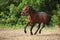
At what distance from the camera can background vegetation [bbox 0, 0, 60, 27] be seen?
17.5 metres

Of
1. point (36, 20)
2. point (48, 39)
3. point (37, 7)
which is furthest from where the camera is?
point (37, 7)

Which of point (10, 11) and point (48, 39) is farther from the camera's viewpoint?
point (10, 11)

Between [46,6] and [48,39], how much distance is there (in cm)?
851

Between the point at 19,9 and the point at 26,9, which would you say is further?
the point at 19,9

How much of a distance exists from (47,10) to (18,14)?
2201 mm

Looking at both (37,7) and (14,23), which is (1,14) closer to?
(14,23)

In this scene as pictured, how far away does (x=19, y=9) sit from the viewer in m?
17.9

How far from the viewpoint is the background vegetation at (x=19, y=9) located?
57.3ft

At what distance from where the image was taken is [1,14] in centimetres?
1812

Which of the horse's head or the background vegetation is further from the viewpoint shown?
the background vegetation

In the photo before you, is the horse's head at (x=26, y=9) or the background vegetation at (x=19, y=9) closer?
the horse's head at (x=26, y=9)

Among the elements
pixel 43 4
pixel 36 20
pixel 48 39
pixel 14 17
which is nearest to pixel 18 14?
pixel 14 17

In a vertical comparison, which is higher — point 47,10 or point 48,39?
point 47,10

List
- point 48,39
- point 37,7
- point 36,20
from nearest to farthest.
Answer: point 48,39, point 36,20, point 37,7
